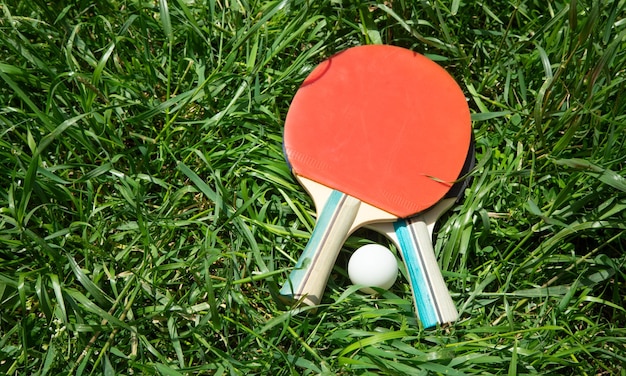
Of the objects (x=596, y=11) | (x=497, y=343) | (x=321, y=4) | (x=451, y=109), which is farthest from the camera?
(x=321, y=4)

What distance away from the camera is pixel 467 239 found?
2.19 m

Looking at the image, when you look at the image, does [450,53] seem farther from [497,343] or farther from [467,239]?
[497,343]

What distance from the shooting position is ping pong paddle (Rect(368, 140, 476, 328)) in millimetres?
2084

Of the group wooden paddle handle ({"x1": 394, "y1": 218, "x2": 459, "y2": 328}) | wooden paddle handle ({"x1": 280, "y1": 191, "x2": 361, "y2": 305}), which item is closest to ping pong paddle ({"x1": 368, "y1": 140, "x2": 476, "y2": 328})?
wooden paddle handle ({"x1": 394, "y1": 218, "x2": 459, "y2": 328})

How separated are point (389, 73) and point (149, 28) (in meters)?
0.85

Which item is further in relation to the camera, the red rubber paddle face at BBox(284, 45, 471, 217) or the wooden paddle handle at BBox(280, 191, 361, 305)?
the red rubber paddle face at BBox(284, 45, 471, 217)

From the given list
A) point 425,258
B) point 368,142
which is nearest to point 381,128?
point 368,142

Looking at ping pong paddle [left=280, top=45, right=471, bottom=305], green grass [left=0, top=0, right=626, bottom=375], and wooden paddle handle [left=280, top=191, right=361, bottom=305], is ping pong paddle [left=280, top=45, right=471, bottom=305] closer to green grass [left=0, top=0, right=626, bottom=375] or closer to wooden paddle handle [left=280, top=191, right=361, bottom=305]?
wooden paddle handle [left=280, top=191, right=361, bottom=305]

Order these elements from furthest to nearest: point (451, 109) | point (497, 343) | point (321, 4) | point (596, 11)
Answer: point (321, 4) < point (451, 109) < point (497, 343) < point (596, 11)

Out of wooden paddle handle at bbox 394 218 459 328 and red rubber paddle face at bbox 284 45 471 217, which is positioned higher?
red rubber paddle face at bbox 284 45 471 217

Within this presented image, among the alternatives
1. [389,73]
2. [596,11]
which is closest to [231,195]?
[389,73]

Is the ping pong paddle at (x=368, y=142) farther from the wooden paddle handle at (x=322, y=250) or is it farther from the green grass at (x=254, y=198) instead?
the green grass at (x=254, y=198)

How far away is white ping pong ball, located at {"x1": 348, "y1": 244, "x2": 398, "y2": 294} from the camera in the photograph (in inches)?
82.0

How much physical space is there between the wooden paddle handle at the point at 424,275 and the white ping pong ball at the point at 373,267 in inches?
2.3
